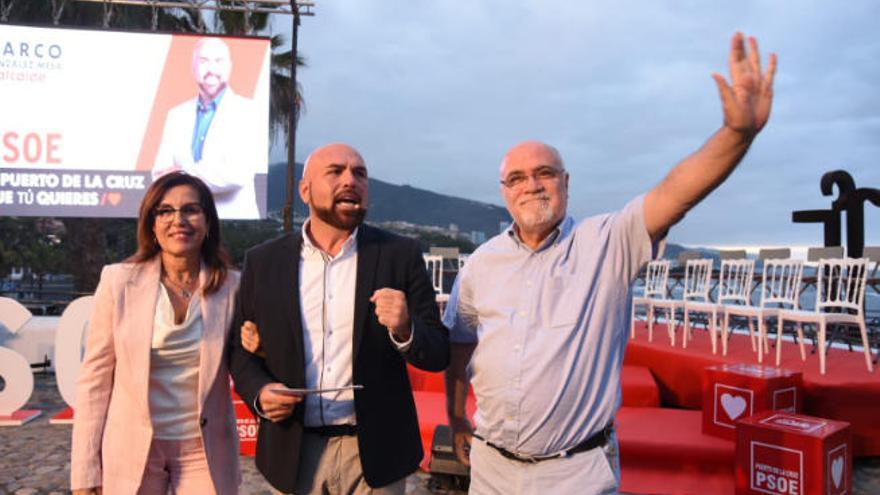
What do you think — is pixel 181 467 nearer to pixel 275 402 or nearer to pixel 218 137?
pixel 275 402

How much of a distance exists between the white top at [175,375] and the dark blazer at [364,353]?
0.51 feet

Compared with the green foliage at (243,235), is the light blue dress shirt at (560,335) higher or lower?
lower

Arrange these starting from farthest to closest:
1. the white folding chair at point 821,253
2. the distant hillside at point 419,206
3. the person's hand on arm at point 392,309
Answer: the distant hillside at point 419,206
the white folding chair at point 821,253
the person's hand on arm at point 392,309

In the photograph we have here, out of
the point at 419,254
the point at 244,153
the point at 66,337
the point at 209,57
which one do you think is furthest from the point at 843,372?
the point at 209,57

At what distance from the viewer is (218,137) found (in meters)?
7.36

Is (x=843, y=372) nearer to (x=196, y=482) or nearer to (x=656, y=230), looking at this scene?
(x=656, y=230)

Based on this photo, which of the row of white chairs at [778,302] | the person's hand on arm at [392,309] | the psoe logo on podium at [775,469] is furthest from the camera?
the row of white chairs at [778,302]

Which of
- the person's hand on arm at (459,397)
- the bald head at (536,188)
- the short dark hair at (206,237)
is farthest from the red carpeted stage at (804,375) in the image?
the short dark hair at (206,237)

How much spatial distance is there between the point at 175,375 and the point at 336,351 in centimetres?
48

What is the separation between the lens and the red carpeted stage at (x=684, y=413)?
3066 mm

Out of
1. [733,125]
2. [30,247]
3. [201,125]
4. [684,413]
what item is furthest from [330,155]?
[30,247]

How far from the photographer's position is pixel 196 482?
149cm

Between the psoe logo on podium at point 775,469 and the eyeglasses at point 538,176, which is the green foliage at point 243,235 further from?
the eyeglasses at point 538,176

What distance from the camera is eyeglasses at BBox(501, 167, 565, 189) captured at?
1411 mm
